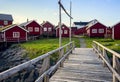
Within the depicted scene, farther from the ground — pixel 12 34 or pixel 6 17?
pixel 6 17

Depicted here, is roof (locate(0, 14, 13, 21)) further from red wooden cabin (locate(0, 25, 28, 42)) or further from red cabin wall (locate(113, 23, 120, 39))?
red cabin wall (locate(113, 23, 120, 39))

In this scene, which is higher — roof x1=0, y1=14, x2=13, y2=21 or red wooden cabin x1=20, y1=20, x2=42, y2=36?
roof x1=0, y1=14, x2=13, y2=21

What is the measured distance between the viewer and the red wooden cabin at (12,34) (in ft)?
177

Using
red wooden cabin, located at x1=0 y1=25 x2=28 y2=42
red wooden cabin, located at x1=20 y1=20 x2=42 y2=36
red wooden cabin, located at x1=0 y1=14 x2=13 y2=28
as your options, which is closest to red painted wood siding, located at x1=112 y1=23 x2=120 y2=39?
red wooden cabin, located at x1=0 y1=25 x2=28 y2=42

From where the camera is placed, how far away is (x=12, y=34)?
55062 millimetres

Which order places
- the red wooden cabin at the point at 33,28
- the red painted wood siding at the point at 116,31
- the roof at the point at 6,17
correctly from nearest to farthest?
the red painted wood siding at the point at 116,31
the red wooden cabin at the point at 33,28
the roof at the point at 6,17

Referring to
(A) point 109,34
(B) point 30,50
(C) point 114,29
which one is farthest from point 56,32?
(B) point 30,50

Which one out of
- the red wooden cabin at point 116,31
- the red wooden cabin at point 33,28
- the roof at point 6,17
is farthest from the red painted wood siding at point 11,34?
the roof at point 6,17

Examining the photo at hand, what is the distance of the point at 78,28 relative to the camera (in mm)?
88125

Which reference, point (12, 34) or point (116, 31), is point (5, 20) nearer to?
point (12, 34)

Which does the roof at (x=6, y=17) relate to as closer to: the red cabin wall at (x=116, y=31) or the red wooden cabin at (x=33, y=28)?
the red wooden cabin at (x=33, y=28)

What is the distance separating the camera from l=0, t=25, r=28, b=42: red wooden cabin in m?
53.9

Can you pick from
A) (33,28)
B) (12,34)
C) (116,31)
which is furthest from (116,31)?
(12,34)

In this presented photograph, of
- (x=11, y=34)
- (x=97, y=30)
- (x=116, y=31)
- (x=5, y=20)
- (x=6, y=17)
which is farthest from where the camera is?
(x=6, y=17)
